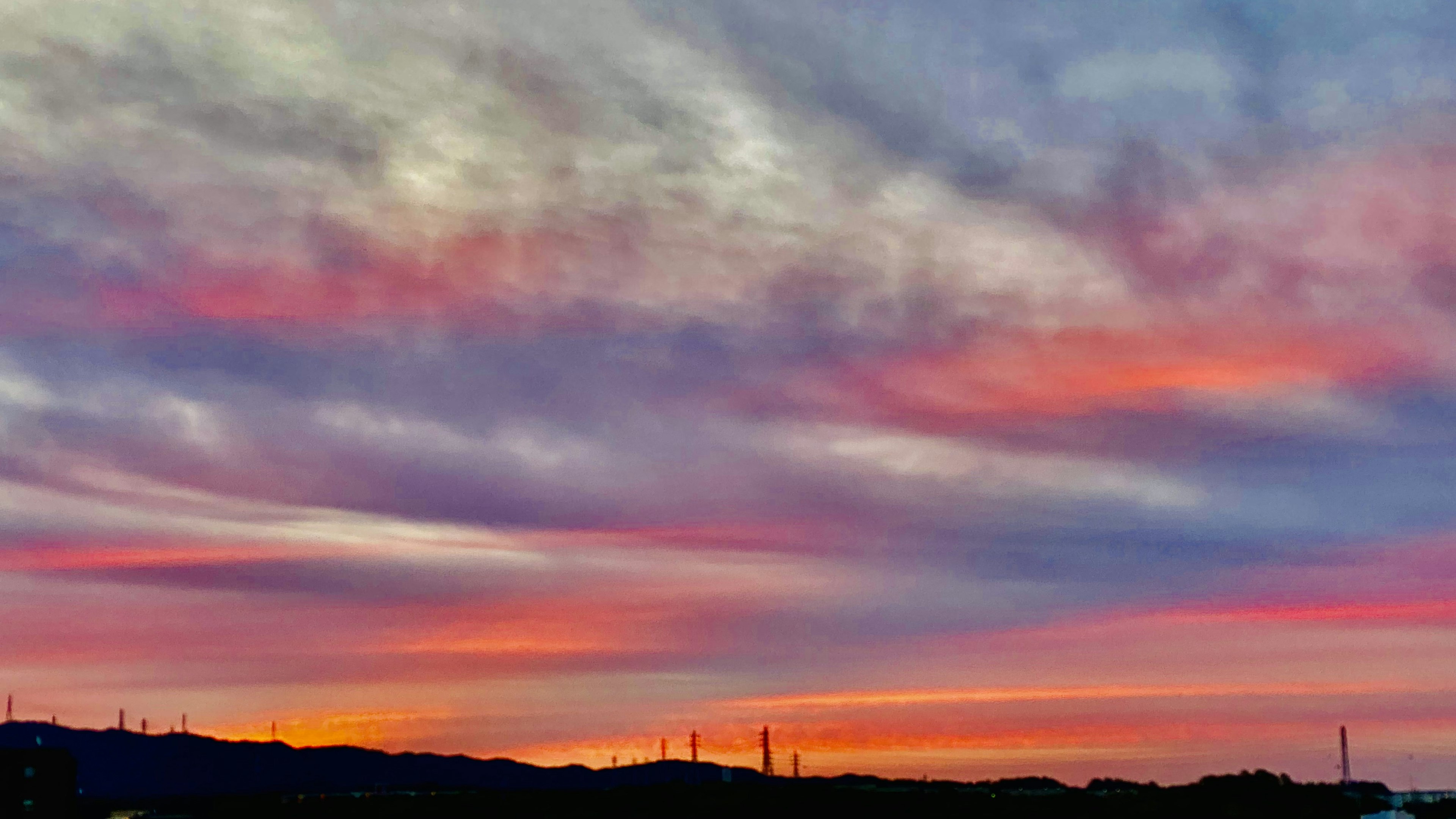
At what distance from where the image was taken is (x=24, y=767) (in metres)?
194

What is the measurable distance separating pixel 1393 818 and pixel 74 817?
153m

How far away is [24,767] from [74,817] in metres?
9.95

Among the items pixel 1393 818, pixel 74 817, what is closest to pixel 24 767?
pixel 74 817

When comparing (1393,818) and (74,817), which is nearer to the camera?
(1393,818)

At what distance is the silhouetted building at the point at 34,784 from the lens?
192500 mm

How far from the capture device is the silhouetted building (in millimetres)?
192500

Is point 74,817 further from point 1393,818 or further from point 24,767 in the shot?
point 1393,818

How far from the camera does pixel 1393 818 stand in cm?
18688

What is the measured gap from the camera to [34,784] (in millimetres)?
194000

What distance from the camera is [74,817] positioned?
199875 millimetres
